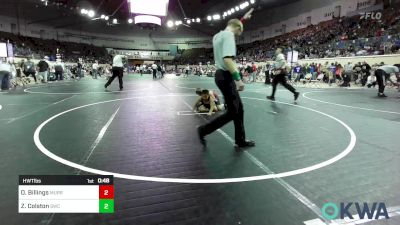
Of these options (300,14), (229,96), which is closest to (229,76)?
(229,96)

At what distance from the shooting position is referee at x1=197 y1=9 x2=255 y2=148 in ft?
11.7

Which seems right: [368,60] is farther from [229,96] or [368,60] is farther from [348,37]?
[229,96]

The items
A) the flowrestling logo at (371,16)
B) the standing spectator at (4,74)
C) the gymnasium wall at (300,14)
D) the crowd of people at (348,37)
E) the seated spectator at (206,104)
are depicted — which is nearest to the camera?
the seated spectator at (206,104)

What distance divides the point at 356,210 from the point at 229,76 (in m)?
2.14

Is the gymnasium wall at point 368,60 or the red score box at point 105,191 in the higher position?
the gymnasium wall at point 368,60

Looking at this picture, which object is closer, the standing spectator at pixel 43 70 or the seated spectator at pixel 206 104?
the seated spectator at pixel 206 104

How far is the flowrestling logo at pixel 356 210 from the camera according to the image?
7.19 ft

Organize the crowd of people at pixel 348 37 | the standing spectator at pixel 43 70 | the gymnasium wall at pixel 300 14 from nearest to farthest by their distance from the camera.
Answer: the standing spectator at pixel 43 70 < the crowd of people at pixel 348 37 < the gymnasium wall at pixel 300 14

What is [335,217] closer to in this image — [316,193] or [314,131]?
[316,193]

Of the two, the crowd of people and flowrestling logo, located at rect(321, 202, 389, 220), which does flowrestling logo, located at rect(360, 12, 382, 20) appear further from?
flowrestling logo, located at rect(321, 202, 389, 220)
